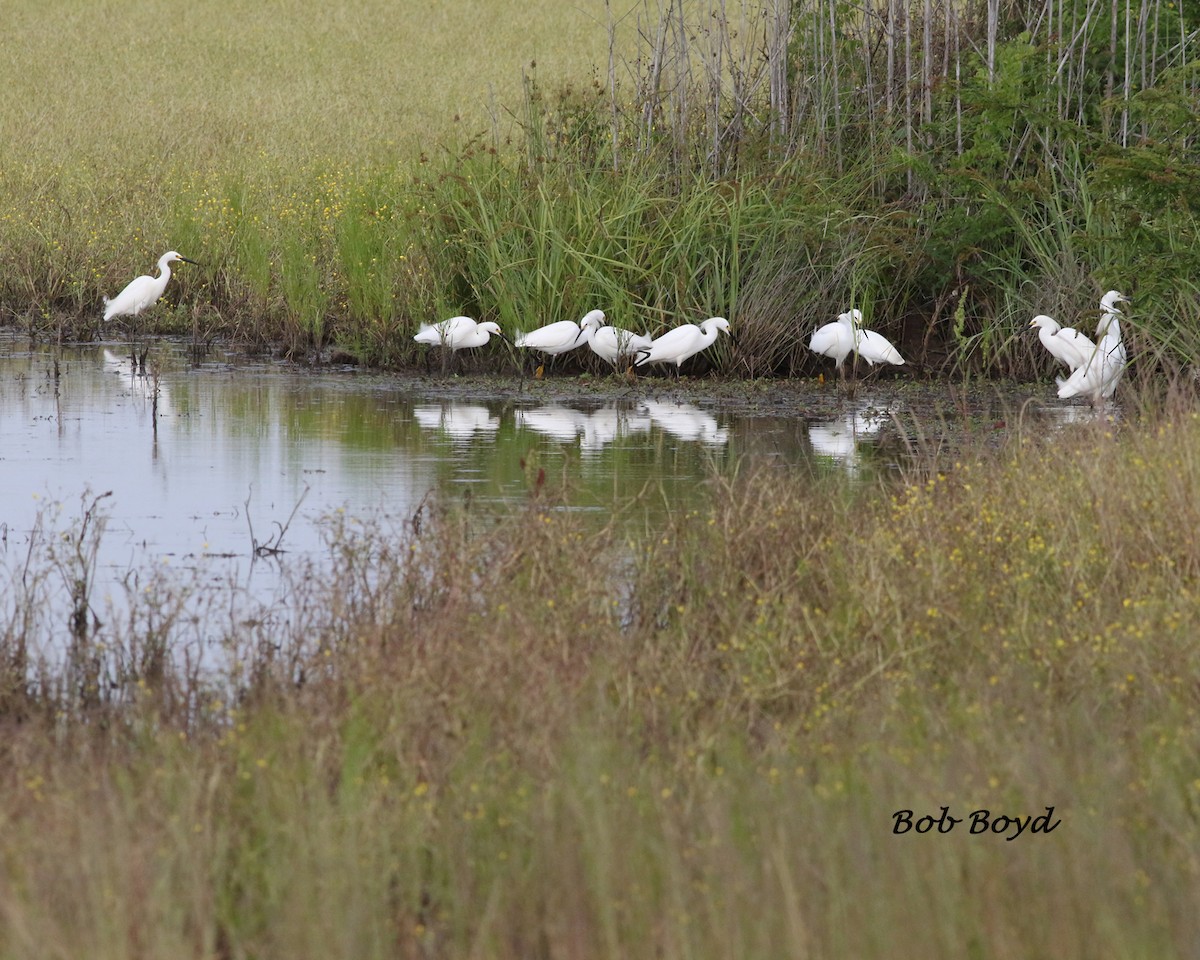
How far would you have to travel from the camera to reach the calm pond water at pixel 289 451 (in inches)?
299

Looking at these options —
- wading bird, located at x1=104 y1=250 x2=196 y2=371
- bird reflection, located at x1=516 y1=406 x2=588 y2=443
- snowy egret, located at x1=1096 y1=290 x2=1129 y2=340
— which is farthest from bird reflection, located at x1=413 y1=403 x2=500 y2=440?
wading bird, located at x1=104 y1=250 x2=196 y2=371

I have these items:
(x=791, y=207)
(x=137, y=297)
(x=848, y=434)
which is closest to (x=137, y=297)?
(x=137, y=297)

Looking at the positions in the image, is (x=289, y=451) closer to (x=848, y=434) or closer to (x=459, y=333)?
(x=459, y=333)

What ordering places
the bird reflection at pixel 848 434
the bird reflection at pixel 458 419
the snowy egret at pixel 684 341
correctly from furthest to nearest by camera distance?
the snowy egret at pixel 684 341 → the bird reflection at pixel 458 419 → the bird reflection at pixel 848 434

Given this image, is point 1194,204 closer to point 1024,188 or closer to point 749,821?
point 1024,188

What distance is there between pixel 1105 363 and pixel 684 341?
2.67 meters

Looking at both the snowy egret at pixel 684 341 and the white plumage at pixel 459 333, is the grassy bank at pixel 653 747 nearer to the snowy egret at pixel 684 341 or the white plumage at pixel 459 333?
the snowy egret at pixel 684 341

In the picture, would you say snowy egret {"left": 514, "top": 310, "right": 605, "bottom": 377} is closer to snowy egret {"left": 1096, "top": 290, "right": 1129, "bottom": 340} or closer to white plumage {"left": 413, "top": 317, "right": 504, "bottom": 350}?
white plumage {"left": 413, "top": 317, "right": 504, "bottom": 350}

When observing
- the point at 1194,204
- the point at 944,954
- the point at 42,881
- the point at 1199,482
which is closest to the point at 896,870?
the point at 944,954

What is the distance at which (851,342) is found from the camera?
38.7 ft

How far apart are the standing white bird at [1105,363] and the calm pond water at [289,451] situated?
44.9 inches

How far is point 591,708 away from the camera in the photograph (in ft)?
15.4

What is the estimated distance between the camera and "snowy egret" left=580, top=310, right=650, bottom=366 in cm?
1176

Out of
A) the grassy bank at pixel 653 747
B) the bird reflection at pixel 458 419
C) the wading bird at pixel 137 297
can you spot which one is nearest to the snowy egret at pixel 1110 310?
the bird reflection at pixel 458 419
